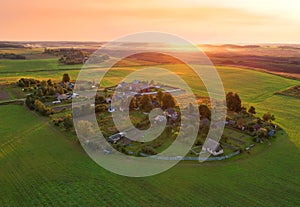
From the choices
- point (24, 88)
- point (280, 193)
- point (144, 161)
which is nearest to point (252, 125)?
point (280, 193)

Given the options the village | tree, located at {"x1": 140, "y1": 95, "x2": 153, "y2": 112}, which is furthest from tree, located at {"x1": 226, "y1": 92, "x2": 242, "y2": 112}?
tree, located at {"x1": 140, "y1": 95, "x2": 153, "y2": 112}

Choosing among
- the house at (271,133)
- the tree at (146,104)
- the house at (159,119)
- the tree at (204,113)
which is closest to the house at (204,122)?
the tree at (204,113)

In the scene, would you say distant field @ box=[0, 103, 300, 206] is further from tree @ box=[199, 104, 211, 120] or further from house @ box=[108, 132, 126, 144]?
tree @ box=[199, 104, 211, 120]

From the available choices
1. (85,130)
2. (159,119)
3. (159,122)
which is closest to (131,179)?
(85,130)

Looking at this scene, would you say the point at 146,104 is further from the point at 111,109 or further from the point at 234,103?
the point at 234,103

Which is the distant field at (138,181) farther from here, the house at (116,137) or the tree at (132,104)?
the tree at (132,104)
